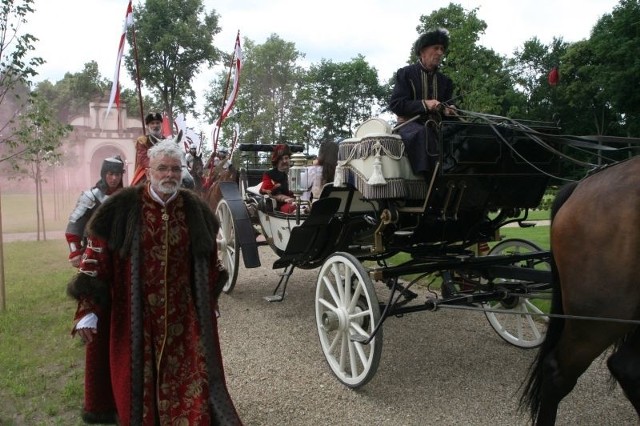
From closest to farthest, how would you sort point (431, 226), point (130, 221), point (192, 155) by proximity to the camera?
point (130, 221)
point (431, 226)
point (192, 155)

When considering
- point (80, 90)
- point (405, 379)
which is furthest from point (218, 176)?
point (80, 90)

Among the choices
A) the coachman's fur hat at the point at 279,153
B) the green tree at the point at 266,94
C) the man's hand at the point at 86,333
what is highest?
the green tree at the point at 266,94

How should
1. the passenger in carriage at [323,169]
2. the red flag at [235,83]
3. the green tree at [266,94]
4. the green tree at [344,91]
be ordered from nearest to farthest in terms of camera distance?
the passenger in carriage at [323,169] < the red flag at [235,83] < the green tree at [266,94] < the green tree at [344,91]

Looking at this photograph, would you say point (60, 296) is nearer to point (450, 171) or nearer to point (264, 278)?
point (264, 278)

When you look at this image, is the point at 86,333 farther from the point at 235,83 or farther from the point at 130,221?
the point at 235,83

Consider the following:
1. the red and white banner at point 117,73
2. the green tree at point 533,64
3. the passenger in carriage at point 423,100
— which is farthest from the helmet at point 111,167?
the green tree at point 533,64

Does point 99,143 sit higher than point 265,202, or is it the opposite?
point 99,143

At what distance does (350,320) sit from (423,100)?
172 centimetres

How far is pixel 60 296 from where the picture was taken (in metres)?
6.48

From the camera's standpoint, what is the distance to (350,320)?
382 cm

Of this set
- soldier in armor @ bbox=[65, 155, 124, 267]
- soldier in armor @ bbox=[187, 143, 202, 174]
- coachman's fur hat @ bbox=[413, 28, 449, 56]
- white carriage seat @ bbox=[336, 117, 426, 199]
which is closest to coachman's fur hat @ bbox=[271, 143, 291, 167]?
soldier in armor @ bbox=[65, 155, 124, 267]

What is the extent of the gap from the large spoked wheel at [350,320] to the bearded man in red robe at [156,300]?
3.79 ft

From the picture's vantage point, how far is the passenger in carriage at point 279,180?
236 inches

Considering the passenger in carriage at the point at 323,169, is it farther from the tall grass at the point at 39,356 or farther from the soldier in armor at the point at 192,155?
the soldier in armor at the point at 192,155
